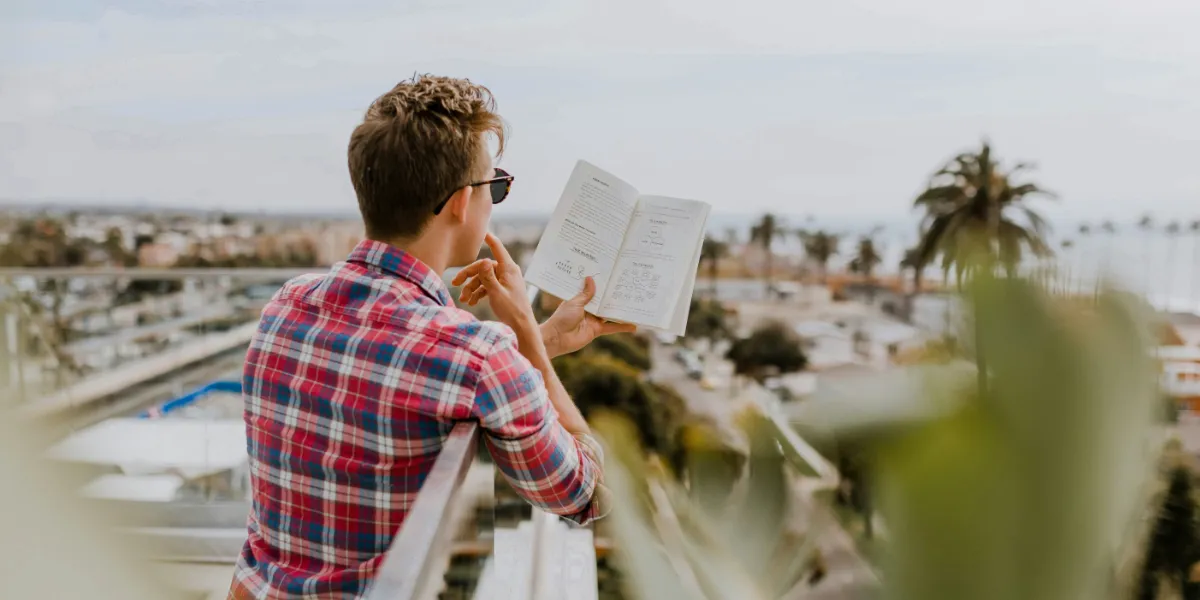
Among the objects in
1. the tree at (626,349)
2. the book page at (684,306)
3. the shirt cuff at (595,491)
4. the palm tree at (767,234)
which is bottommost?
the tree at (626,349)

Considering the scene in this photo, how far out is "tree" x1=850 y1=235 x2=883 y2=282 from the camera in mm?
18250

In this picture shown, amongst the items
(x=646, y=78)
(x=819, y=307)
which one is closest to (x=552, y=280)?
(x=819, y=307)

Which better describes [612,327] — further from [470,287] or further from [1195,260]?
[1195,260]

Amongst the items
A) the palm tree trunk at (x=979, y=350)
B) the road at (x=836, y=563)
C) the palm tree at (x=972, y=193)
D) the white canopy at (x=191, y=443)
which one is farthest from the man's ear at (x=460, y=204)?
the palm tree at (x=972, y=193)

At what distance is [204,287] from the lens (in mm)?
3797

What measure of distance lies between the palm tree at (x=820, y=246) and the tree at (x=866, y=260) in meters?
0.46

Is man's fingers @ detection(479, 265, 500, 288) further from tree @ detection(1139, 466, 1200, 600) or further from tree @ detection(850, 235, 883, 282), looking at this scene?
tree @ detection(850, 235, 883, 282)

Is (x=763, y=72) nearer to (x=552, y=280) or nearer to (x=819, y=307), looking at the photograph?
(x=819, y=307)

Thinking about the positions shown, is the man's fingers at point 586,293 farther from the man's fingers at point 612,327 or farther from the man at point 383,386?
the man at point 383,386

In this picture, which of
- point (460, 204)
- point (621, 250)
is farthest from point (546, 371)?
point (621, 250)

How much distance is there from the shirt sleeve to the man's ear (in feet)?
0.63

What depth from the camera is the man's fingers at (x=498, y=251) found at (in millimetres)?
1142

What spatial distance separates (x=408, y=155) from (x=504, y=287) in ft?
0.70

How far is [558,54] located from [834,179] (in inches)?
339
